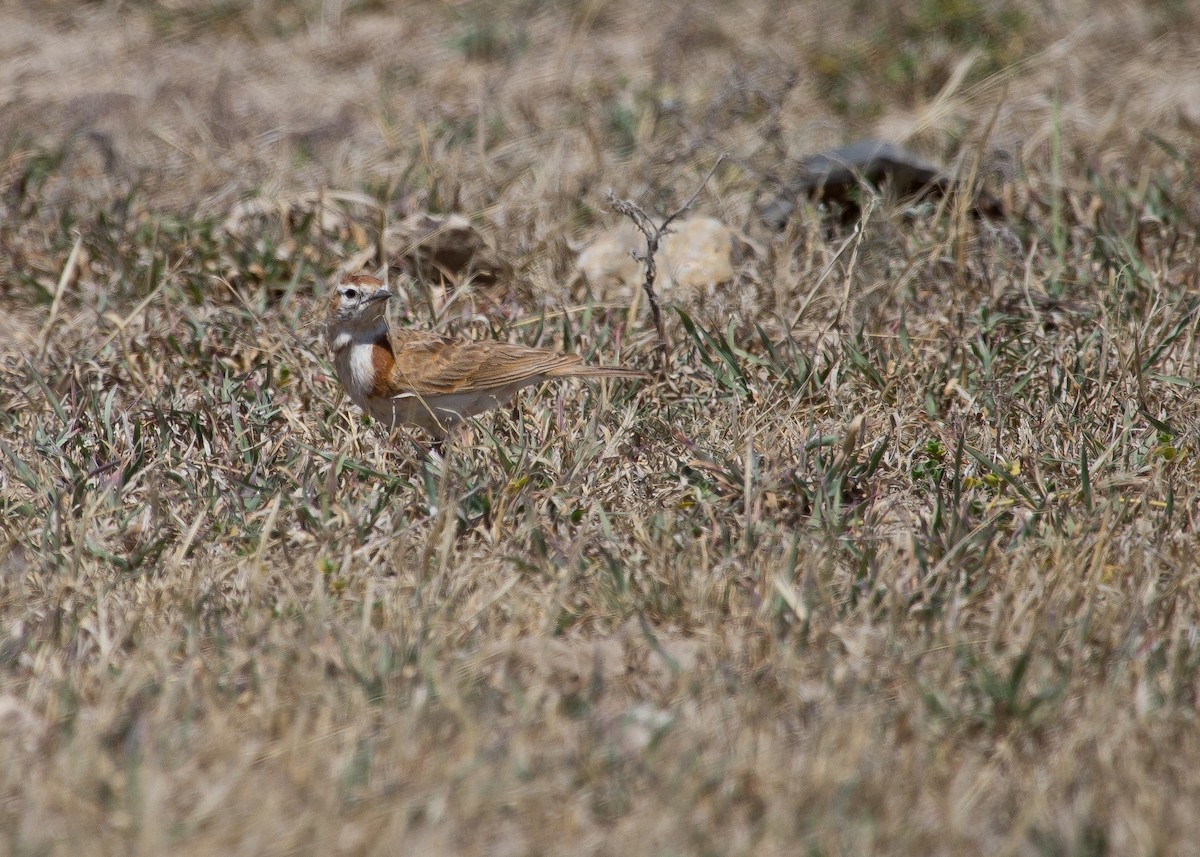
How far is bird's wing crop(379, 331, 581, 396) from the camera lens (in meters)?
5.11

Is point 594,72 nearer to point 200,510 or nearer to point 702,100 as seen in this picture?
point 702,100

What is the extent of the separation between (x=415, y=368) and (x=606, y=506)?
3.18ft

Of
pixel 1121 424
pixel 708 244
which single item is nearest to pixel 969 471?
pixel 1121 424

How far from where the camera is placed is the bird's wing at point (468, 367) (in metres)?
5.11

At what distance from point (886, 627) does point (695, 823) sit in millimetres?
1022

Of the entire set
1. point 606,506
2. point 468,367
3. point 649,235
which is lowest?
point 606,506

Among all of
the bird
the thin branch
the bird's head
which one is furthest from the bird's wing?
the thin branch

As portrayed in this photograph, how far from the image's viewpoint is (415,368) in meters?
5.14

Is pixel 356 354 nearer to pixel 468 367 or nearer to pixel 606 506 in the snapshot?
pixel 468 367

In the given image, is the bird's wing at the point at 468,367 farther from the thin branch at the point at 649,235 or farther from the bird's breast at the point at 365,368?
the thin branch at the point at 649,235

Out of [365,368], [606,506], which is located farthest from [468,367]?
[606,506]

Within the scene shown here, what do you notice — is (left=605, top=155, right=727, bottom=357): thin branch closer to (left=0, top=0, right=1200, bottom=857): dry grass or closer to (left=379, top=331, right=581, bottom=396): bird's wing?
(left=0, top=0, right=1200, bottom=857): dry grass

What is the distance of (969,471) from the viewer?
485cm

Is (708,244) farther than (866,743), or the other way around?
(708,244)
